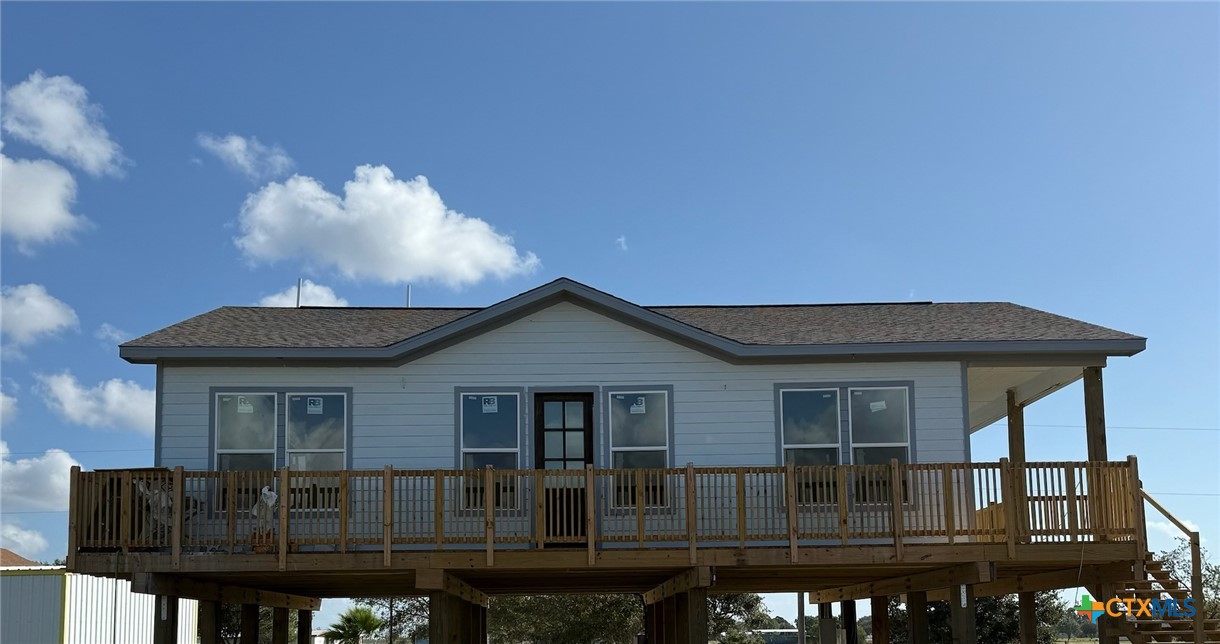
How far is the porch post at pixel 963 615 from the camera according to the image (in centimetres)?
1817

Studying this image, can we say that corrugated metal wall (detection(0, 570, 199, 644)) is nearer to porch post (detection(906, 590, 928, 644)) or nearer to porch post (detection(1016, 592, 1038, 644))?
porch post (detection(906, 590, 928, 644))

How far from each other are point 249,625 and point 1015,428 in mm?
13523

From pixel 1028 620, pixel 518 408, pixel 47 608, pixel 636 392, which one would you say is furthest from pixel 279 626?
pixel 1028 620

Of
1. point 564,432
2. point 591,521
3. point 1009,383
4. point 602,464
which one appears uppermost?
point 1009,383

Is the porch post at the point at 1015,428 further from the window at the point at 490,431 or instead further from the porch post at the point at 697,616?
the window at the point at 490,431

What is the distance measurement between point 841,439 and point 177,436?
30.6 feet

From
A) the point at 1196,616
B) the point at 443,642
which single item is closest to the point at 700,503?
the point at 443,642

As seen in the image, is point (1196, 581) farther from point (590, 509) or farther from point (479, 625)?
point (479, 625)

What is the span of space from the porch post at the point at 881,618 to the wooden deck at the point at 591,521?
786cm

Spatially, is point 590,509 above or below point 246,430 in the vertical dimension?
below

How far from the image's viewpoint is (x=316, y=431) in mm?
19016

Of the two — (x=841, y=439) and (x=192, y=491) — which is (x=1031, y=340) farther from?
(x=192, y=491)

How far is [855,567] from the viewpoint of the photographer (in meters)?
18.8

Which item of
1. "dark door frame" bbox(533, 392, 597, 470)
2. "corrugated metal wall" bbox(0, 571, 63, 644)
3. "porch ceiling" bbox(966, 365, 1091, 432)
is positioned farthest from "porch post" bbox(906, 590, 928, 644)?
"corrugated metal wall" bbox(0, 571, 63, 644)
